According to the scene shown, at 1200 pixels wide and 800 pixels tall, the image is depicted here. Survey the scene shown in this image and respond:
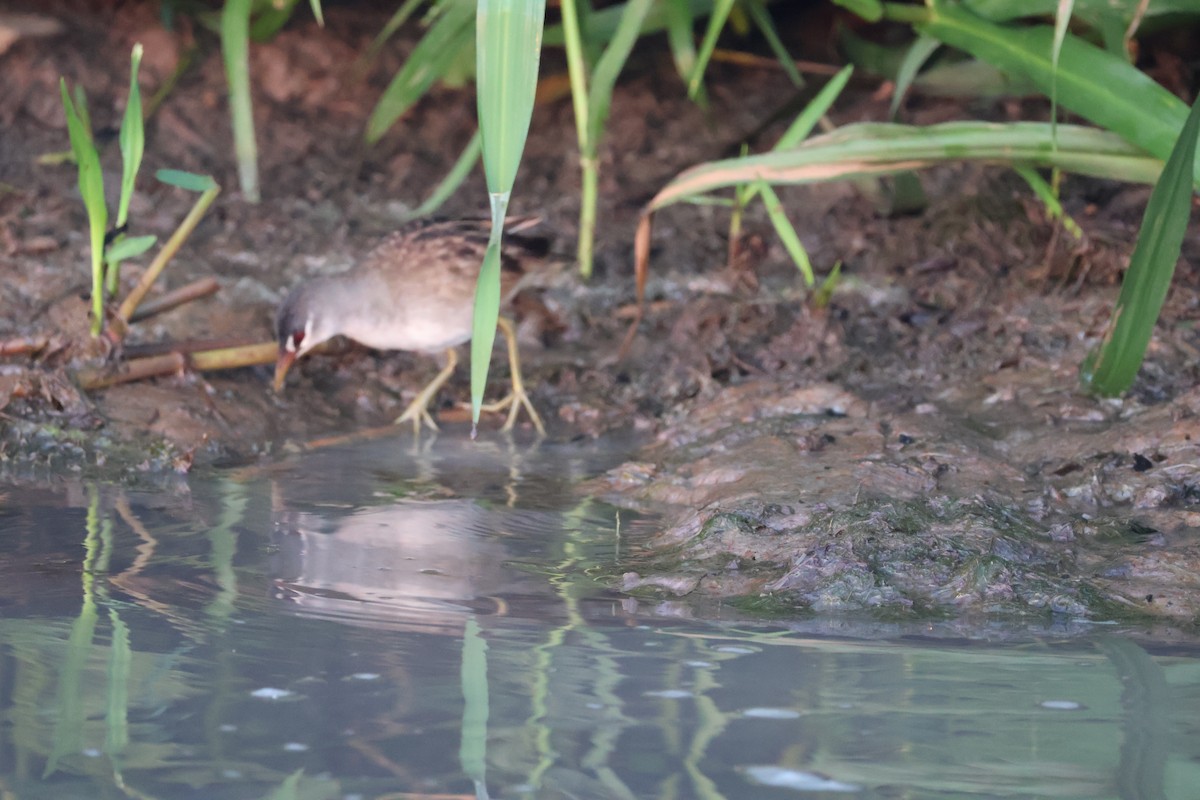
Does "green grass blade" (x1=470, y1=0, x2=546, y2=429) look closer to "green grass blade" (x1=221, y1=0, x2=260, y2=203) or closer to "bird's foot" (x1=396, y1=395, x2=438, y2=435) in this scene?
"bird's foot" (x1=396, y1=395, x2=438, y2=435)

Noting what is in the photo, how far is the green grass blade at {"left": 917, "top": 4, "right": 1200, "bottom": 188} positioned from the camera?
10.8 feet

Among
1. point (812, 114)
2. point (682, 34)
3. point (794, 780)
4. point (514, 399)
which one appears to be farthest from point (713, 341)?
point (794, 780)

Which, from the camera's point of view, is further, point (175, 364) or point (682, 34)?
point (682, 34)

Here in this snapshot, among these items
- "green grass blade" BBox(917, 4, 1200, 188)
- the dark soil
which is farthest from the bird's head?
"green grass blade" BBox(917, 4, 1200, 188)

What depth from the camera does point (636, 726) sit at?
1.84 m

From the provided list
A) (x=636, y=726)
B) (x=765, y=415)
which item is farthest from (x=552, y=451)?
(x=636, y=726)

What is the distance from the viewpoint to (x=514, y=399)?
4301 mm

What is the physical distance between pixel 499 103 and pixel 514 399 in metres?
2.11

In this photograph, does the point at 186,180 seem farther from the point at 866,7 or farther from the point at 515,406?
the point at 866,7

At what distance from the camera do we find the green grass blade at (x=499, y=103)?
2213 millimetres

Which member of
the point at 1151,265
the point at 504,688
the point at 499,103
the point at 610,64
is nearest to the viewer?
the point at 504,688

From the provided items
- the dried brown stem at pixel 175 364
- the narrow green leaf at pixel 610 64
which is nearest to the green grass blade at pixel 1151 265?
the narrow green leaf at pixel 610 64

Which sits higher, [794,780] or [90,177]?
[90,177]

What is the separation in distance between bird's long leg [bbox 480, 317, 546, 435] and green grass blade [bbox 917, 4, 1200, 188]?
1.75m
